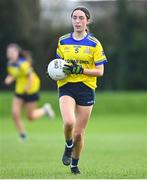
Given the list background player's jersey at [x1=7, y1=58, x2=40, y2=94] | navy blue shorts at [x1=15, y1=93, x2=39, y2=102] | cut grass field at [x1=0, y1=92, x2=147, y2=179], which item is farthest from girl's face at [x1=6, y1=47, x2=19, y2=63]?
cut grass field at [x1=0, y1=92, x2=147, y2=179]

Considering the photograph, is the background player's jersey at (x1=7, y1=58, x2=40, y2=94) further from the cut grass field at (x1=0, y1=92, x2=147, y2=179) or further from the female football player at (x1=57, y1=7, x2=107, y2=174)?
the female football player at (x1=57, y1=7, x2=107, y2=174)

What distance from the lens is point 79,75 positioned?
1149cm

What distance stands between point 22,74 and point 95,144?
355cm

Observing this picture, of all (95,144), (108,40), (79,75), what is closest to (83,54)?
(79,75)

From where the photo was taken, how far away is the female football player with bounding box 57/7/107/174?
1145 cm

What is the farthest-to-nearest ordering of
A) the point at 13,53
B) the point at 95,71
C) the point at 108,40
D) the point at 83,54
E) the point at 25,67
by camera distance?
the point at 108,40, the point at 25,67, the point at 13,53, the point at 83,54, the point at 95,71

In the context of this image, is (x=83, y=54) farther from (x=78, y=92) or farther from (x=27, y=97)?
(x=27, y=97)

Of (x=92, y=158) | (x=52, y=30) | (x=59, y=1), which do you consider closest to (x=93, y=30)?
(x=52, y=30)

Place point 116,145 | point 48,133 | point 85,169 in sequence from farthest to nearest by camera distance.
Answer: point 48,133
point 116,145
point 85,169

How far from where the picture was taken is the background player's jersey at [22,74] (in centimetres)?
2131

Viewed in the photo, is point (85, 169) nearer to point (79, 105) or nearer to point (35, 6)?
point (79, 105)

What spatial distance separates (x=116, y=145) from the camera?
18891mm

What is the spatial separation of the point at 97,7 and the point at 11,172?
3250 centimetres

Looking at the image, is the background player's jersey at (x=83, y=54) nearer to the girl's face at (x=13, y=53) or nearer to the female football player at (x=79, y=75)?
the female football player at (x=79, y=75)
